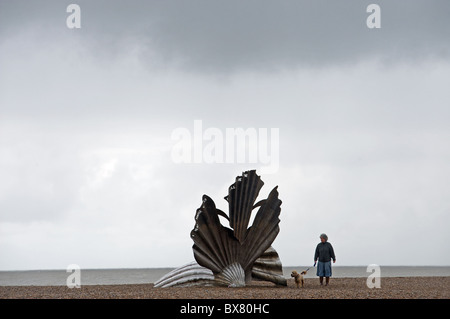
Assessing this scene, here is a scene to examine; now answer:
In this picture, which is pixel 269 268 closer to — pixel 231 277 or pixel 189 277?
pixel 231 277

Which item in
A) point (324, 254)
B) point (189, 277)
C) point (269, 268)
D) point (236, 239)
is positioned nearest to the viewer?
point (236, 239)

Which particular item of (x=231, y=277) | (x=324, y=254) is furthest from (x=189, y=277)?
(x=324, y=254)

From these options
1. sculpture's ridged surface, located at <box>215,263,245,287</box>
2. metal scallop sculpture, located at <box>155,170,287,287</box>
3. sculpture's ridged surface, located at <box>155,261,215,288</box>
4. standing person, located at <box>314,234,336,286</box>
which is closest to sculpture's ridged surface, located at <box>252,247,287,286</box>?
metal scallop sculpture, located at <box>155,170,287,287</box>

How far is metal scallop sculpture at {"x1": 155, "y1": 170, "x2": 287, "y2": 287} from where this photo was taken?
698 inches

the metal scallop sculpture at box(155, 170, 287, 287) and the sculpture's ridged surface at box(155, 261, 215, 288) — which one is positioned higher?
the metal scallop sculpture at box(155, 170, 287, 287)

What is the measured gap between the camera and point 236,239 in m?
17.9

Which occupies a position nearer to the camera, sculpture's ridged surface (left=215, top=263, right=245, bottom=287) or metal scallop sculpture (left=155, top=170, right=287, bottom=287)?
metal scallop sculpture (left=155, top=170, right=287, bottom=287)

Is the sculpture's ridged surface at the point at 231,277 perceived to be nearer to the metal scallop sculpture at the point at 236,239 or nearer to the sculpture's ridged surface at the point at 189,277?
the metal scallop sculpture at the point at 236,239

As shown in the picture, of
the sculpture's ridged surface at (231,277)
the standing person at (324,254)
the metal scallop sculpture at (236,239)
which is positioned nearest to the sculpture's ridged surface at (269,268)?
the metal scallop sculpture at (236,239)

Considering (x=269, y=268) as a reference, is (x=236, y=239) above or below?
above

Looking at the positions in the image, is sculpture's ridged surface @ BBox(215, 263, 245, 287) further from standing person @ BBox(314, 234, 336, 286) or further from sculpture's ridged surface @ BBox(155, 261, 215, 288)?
standing person @ BBox(314, 234, 336, 286)

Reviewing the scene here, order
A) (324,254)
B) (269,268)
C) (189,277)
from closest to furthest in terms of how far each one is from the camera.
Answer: (324,254) → (189,277) → (269,268)
